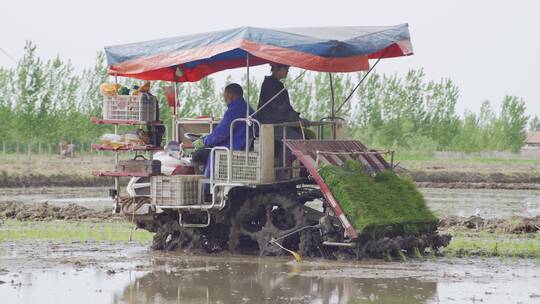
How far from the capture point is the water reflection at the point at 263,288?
9.46 metres

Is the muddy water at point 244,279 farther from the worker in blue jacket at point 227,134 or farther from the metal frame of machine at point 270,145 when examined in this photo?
the worker in blue jacket at point 227,134

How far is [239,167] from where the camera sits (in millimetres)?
12789

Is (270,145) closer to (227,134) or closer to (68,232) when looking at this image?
(227,134)

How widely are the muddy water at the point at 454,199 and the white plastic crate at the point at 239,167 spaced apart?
363 inches

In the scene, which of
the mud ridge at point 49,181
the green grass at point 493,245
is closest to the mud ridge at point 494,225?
the green grass at point 493,245

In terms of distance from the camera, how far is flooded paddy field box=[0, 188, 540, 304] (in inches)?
378

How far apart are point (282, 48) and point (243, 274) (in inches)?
109

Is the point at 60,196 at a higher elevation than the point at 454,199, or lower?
higher

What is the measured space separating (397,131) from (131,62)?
53189mm

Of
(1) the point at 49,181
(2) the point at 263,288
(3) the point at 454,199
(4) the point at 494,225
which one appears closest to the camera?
(2) the point at 263,288

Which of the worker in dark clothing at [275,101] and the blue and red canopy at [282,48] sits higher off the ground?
the blue and red canopy at [282,48]

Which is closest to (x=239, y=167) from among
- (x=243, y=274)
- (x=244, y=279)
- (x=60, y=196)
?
(x=243, y=274)

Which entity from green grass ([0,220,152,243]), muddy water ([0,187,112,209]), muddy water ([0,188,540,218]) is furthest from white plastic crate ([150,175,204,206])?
muddy water ([0,187,112,209])

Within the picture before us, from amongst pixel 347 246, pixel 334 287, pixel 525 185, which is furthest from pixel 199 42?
pixel 525 185
